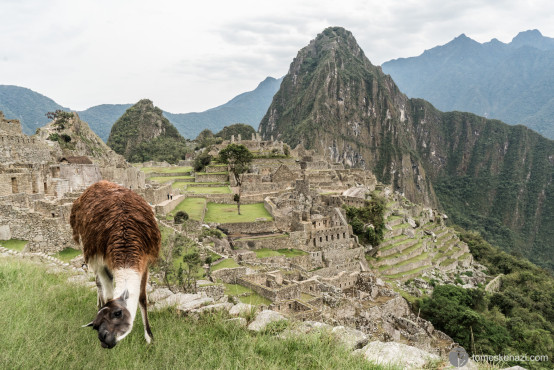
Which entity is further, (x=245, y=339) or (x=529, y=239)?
(x=529, y=239)

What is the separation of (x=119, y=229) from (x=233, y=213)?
2043cm

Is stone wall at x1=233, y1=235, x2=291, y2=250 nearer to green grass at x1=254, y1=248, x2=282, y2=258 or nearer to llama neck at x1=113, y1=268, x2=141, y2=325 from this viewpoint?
green grass at x1=254, y1=248, x2=282, y2=258

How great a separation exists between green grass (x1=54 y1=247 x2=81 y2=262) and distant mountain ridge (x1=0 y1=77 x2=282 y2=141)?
45.3m

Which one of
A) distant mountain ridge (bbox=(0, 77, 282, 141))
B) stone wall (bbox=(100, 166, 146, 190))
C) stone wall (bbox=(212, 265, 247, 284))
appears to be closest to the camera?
stone wall (bbox=(212, 265, 247, 284))

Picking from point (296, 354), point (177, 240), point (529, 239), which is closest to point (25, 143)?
Result: point (177, 240)

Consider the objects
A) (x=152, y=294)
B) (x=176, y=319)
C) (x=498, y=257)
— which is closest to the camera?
(x=176, y=319)

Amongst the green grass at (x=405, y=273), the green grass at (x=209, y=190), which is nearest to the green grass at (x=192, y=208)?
the green grass at (x=209, y=190)

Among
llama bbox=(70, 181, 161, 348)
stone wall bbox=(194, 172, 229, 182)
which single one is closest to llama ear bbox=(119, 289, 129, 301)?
llama bbox=(70, 181, 161, 348)

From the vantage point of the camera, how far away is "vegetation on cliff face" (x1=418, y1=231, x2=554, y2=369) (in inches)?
734

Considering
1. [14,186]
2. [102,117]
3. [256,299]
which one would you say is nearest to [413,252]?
[256,299]

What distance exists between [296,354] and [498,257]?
5065cm

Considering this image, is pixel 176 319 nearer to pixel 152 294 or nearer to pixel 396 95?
pixel 152 294

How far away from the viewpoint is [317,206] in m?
24.8

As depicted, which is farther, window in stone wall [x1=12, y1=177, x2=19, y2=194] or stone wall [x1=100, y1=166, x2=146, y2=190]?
stone wall [x1=100, y1=166, x2=146, y2=190]
